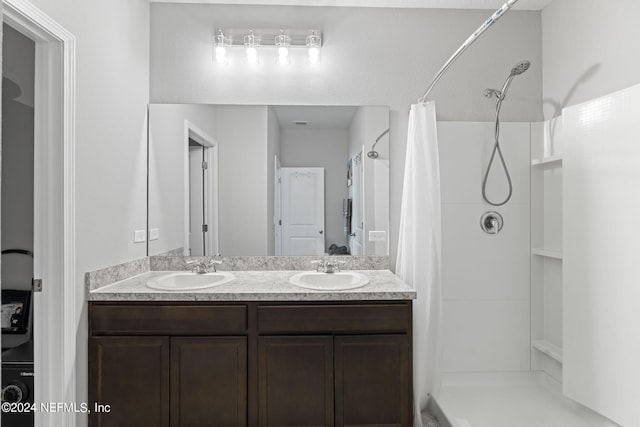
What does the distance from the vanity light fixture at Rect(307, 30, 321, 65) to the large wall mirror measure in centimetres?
33

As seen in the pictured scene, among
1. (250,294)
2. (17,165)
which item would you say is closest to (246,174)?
(250,294)

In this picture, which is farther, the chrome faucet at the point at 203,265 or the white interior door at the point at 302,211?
the white interior door at the point at 302,211

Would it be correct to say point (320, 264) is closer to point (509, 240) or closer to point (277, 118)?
point (277, 118)

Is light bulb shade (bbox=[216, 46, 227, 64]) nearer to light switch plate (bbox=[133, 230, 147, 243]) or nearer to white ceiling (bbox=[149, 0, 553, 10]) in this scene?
white ceiling (bbox=[149, 0, 553, 10])

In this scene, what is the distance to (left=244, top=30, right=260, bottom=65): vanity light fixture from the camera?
2.79 metres

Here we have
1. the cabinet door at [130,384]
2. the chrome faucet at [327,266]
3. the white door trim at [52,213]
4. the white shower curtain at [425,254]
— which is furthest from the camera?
the chrome faucet at [327,266]

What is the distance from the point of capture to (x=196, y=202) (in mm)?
2824

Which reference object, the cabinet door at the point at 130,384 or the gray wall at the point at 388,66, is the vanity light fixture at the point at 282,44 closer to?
the gray wall at the point at 388,66

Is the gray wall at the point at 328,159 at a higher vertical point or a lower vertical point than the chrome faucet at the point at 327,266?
higher

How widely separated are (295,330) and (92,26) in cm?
185

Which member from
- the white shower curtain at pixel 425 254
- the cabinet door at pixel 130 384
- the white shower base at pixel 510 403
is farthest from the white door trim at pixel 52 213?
the white shower base at pixel 510 403

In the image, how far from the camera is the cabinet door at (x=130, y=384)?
2145 millimetres

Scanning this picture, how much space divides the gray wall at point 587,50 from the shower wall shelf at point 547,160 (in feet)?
0.99

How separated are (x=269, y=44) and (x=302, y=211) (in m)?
1.13
